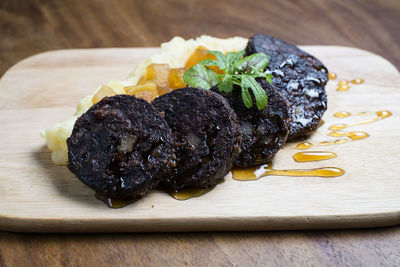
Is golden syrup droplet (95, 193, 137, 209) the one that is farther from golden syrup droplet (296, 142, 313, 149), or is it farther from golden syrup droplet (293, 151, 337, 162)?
golden syrup droplet (296, 142, 313, 149)

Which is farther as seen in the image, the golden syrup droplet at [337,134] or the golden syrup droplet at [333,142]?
the golden syrup droplet at [337,134]

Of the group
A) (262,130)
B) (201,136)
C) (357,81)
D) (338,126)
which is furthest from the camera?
(357,81)

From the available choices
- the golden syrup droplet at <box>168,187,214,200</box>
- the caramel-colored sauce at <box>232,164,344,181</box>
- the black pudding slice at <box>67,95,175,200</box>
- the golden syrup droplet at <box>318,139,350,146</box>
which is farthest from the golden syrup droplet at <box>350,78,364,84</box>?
the black pudding slice at <box>67,95,175,200</box>

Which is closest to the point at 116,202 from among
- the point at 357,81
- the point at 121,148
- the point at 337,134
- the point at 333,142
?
the point at 121,148

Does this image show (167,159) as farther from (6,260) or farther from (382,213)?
(382,213)

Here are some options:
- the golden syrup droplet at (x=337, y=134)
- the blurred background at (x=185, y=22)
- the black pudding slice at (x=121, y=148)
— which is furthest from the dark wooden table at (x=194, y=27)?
the golden syrup droplet at (x=337, y=134)

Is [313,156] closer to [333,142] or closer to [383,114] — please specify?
[333,142]

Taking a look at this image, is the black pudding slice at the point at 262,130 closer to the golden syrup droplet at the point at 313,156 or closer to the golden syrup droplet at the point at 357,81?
the golden syrup droplet at the point at 313,156

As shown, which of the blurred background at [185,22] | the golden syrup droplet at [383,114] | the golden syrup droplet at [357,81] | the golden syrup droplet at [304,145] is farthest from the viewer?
the blurred background at [185,22]

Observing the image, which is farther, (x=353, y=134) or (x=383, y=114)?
(x=383, y=114)
